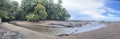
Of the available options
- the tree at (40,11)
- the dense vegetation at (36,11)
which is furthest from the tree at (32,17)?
the tree at (40,11)

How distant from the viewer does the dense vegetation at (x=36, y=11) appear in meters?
48.3

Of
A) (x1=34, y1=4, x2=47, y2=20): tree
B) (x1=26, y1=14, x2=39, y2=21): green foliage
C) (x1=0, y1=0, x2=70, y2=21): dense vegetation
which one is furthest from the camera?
(x1=34, y1=4, x2=47, y2=20): tree

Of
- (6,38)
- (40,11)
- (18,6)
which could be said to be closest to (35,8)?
(40,11)

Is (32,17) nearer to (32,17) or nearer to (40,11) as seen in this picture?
(32,17)

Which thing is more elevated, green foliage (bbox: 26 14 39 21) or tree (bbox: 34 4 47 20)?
tree (bbox: 34 4 47 20)

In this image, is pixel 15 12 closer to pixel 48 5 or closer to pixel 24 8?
pixel 24 8

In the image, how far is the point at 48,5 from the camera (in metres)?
52.8

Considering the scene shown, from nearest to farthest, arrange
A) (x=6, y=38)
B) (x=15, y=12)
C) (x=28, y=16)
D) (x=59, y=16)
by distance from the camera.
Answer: (x=6, y=38)
(x=28, y=16)
(x=15, y=12)
(x=59, y=16)

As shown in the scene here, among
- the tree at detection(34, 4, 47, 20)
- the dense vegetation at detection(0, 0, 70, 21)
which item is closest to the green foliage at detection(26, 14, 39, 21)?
the dense vegetation at detection(0, 0, 70, 21)

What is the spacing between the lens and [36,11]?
4891 centimetres

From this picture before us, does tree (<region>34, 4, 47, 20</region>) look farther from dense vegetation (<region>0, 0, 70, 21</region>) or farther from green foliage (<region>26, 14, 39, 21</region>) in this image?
green foliage (<region>26, 14, 39, 21</region>)

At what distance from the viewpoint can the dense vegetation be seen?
158ft

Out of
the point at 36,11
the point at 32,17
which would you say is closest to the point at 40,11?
the point at 36,11

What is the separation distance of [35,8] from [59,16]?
7.94m
